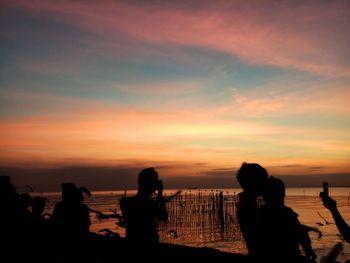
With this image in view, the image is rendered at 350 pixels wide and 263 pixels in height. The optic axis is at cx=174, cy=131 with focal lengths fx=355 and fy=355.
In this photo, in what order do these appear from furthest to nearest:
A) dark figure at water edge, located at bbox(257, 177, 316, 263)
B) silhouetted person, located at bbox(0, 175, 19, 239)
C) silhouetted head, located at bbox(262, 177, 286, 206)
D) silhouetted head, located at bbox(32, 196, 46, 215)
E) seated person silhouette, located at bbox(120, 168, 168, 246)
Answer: silhouetted head, located at bbox(32, 196, 46, 215), silhouetted person, located at bbox(0, 175, 19, 239), seated person silhouette, located at bbox(120, 168, 168, 246), silhouetted head, located at bbox(262, 177, 286, 206), dark figure at water edge, located at bbox(257, 177, 316, 263)

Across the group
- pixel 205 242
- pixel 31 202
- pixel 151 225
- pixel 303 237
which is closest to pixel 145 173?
pixel 151 225

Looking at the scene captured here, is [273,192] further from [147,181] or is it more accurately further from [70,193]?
[70,193]

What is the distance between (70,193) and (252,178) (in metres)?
3.24

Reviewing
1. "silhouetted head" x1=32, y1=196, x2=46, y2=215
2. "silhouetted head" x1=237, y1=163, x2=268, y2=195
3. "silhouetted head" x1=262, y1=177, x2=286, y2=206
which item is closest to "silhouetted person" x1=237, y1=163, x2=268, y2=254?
"silhouetted head" x1=237, y1=163, x2=268, y2=195

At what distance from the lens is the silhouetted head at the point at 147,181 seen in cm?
429

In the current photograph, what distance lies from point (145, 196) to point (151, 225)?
0.35 m

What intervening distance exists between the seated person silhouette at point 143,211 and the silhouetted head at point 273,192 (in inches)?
50.9

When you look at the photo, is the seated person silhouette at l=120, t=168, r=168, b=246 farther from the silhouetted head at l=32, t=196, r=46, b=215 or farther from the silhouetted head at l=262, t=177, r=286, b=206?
the silhouetted head at l=32, t=196, r=46, b=215

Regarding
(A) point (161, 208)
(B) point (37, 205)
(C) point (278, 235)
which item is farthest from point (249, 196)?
(B) point (37, 205)

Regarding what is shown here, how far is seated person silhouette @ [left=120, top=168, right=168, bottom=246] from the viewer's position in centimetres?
412

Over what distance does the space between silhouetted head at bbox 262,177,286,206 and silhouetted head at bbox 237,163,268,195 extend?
0.14 metres

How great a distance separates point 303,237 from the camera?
3.93m

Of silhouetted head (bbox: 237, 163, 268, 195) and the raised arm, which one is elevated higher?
silhouetted head (bbox: 237, 163, 268, 195)

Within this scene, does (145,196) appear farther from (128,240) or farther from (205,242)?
(205,242)
